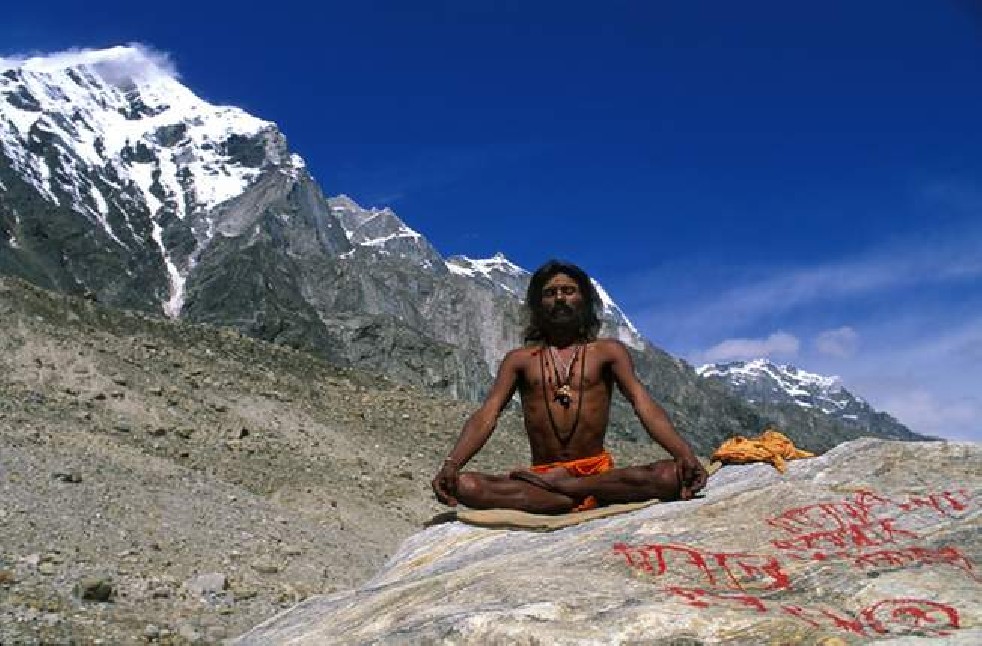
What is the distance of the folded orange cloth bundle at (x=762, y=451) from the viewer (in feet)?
20.5

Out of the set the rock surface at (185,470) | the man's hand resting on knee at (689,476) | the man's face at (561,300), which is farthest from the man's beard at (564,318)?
the rock surface at (185,470)

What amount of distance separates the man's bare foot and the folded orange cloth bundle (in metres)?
1.21

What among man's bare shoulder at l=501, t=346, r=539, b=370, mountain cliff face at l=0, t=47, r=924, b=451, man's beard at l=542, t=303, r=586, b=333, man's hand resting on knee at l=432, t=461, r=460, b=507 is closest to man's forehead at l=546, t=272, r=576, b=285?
man's beard at l=542, t=303, r=586, b=333

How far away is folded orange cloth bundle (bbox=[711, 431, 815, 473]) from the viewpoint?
6.23m

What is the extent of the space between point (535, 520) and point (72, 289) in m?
134

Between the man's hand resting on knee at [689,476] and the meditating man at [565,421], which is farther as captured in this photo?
the meditating man at [565,421]

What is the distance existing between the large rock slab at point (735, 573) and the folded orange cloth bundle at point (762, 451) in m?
0.23

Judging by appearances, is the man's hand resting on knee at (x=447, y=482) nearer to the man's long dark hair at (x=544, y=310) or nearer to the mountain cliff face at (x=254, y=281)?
the man's long dark hair at (x=544, y=310)

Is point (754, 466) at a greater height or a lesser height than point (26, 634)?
greater

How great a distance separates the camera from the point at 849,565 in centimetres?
423

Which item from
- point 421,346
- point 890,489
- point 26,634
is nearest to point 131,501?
point 26,634

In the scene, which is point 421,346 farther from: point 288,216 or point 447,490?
point 288,216

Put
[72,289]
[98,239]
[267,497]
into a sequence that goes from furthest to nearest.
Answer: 1. [98,239]
2. [72,289]
3. [267,497]

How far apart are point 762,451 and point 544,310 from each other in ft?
6.09
